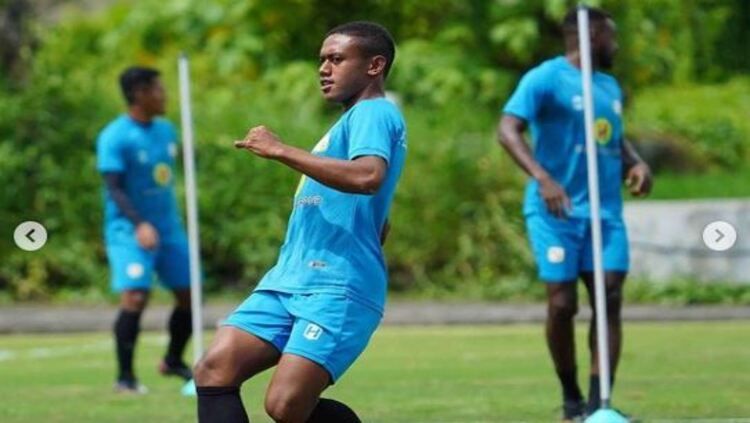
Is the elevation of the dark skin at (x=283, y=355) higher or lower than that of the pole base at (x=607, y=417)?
higher

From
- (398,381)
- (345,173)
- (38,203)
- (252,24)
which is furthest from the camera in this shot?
(252,24)

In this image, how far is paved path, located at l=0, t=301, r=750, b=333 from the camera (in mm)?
21875

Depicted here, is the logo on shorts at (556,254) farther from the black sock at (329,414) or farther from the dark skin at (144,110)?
the black sock at (329,414)

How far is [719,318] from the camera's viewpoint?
21.5 m

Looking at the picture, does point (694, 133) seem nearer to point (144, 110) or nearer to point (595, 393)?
point (144, 110)

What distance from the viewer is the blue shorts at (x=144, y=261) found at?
14898mm

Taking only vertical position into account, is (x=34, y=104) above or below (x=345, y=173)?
below

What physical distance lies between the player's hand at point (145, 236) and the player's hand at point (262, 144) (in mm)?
6555

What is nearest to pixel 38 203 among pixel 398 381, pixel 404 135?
pixel 398 381

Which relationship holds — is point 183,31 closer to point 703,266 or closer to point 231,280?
point 231,280

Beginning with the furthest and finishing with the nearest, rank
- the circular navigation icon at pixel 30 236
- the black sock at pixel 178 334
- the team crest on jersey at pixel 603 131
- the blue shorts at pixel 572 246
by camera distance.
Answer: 1. the black sock at pixel 178 334
2. the team crest on jersey at pixel 603 131
3. the blue shorts at pixel 572 246
4. the circular navigation icon at pixel 30 236

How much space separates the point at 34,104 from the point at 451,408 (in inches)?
541

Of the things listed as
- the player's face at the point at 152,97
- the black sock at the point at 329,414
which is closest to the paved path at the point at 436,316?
the player's face at the point at 152,97

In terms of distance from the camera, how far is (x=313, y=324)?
8305mm
